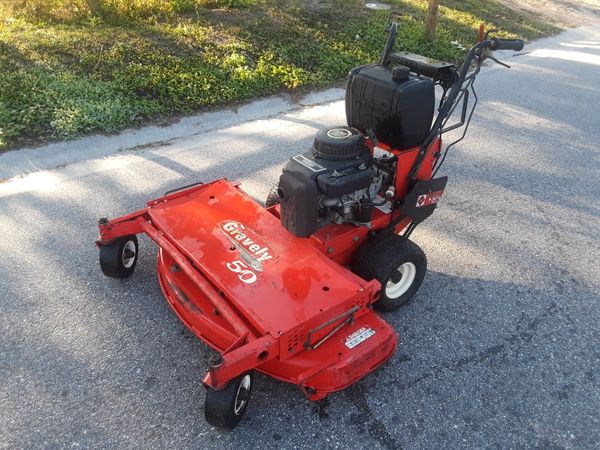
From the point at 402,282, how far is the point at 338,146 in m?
1.11

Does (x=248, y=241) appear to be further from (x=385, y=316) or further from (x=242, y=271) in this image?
(x=385, y=316)

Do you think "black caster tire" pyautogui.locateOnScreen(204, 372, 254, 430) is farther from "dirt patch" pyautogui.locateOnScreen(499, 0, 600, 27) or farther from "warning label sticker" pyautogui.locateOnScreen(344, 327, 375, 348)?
"dirt patch" pyautogui.locateOnScreen(499, 0, 600, 27)

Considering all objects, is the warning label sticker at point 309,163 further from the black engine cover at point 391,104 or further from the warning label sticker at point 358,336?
the warning label sticker at point 358,336

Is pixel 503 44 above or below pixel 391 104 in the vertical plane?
above

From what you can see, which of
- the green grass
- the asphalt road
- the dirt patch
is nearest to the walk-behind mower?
the asphalt road

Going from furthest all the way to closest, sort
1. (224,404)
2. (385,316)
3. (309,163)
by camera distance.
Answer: (385,316) < (309,163) < (224,404)

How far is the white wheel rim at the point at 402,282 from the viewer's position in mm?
3496

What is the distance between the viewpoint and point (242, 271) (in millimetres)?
3023

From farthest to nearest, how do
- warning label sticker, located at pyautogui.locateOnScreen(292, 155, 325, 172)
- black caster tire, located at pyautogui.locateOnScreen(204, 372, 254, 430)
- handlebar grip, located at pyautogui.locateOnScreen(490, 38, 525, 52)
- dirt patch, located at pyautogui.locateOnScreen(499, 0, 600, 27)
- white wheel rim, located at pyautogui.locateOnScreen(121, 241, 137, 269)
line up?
dirt patch, located at pyautogui.locateOnScreen(499, 0, 600, 27) < white wheel rim, located at pyautogui.locateOnScreen(121, 241, 137, 269) < handlebar grip, located at pyautogui.locateOnScreen(490, 38, 525, 52) < warning label sticker, located at pyautogui.locateOnScreen(292, 155, 325, 172) < black caster tire, located at pyautogui.locateOnScreen(204, 372, 254, 430)

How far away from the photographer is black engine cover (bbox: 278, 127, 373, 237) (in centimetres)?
302

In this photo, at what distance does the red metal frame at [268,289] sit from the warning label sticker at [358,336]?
12 mm

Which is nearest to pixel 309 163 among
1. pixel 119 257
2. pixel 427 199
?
pixel 427 199

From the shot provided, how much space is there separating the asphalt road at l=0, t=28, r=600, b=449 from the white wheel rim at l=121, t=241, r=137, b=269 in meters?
0.13

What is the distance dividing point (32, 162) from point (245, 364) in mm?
3954
